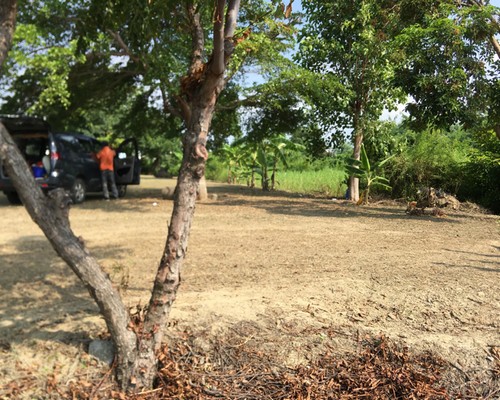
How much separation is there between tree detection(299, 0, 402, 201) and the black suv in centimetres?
661

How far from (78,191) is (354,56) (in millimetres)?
8124

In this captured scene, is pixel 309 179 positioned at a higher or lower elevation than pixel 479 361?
higher

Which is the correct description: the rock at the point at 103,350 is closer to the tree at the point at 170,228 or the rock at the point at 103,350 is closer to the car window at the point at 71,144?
the tree at the point at 170,228

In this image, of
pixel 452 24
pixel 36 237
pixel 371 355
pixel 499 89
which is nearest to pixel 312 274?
pixel 371 355

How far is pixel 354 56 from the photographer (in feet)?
41.6

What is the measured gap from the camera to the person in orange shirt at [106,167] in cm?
1290

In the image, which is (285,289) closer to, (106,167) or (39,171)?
(39,171)

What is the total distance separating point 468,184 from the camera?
14266 mm

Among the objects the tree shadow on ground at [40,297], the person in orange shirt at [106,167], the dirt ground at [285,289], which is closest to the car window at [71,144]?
the person in orange shirt at [106,167]

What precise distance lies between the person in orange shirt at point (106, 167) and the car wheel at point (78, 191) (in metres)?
0.70

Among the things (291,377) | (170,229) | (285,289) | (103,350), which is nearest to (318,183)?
(285,289)

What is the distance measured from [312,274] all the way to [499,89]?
6.72m

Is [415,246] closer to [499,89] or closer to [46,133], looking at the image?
[499,89]

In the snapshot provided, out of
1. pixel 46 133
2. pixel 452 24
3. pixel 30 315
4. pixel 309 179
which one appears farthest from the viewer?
pixel 309 179
